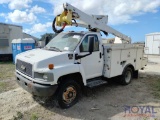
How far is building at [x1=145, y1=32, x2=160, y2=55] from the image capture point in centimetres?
2397

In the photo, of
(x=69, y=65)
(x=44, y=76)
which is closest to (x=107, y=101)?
(x=69, y=65)

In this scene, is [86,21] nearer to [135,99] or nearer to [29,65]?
[29,65]

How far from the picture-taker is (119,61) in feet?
23.8

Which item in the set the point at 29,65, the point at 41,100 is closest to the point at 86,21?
the point at 29,65

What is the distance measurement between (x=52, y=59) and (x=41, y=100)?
1.60 metres

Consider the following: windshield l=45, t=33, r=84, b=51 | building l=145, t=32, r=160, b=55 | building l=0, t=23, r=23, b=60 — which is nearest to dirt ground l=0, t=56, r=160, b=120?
windshield l=45, t=33, r=84, b=51

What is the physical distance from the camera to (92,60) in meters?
6.23

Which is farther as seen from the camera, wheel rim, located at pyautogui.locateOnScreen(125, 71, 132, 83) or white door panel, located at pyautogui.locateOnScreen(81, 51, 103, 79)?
wheel rim, located at pyautogui.locateOnScreen(125, 71, 132, 83)

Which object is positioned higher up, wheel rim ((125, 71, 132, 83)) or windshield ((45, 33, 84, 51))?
windshield ((45, 33, 84, 51))

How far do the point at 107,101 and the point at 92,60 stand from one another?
1.42 meters

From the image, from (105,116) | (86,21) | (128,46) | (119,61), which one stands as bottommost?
(105,116)

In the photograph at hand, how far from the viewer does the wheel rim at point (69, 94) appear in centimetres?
537

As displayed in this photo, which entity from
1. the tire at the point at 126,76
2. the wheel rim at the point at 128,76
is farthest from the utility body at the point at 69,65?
the wheel rim at the point at 128,76

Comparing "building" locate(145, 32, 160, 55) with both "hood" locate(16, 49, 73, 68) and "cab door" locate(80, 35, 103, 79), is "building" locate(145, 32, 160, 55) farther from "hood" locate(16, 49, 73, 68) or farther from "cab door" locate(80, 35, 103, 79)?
"hood" locate(16, 49, 73, 68)
